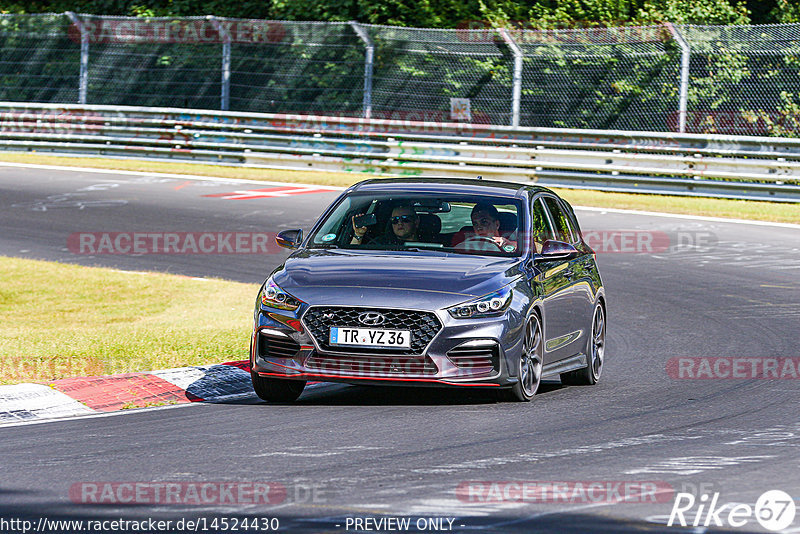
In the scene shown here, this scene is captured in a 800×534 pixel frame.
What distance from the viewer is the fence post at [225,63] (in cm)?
2850

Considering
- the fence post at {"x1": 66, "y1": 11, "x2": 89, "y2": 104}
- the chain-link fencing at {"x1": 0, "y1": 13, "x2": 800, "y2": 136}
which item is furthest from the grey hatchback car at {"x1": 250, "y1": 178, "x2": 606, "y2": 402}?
the fence post at {"x1": 66, "y1": 11, "x2": 89, "y2": 104}

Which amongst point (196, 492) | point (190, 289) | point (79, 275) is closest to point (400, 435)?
point (196, 492)

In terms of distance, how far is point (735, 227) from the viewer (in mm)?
20500

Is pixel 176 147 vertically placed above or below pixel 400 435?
below

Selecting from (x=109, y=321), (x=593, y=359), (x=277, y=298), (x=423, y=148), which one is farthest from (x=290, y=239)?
(x=423, y=148)

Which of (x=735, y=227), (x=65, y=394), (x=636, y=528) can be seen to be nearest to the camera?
(x=636, y=528)

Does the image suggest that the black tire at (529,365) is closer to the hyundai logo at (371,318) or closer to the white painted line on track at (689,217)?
the hyundai logo at (371,318)

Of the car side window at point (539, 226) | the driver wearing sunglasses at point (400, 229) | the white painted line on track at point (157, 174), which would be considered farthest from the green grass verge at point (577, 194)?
the driver wearing sunglasses at point (400, 229)

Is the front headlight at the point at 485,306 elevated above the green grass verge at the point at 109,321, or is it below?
above

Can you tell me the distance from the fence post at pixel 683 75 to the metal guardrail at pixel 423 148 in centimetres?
35

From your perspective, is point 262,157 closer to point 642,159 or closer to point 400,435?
point 642,159

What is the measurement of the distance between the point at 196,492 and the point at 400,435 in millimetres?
1812

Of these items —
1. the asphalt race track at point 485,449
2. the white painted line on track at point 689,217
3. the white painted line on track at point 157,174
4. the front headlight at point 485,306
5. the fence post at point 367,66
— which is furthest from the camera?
the fence post at point 367,66

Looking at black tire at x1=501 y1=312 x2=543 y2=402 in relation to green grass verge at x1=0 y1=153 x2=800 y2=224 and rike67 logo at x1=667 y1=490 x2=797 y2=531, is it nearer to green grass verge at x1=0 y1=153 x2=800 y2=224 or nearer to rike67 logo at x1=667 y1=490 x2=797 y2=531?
rike67 logo at x1=667 y1=490 x2=797 y2=531
